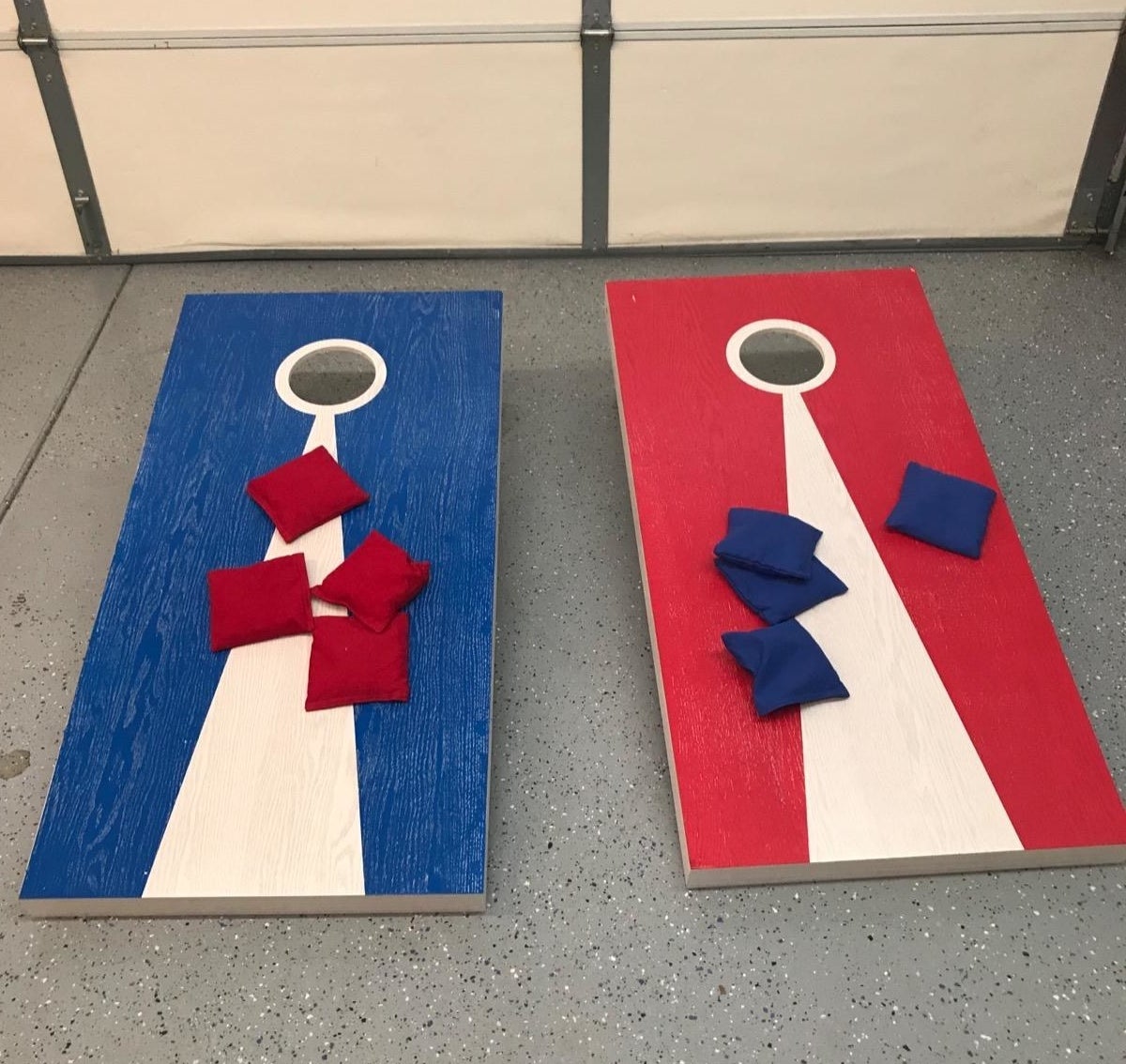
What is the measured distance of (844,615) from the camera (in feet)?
6.63

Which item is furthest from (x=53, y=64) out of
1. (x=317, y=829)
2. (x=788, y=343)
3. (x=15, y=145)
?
(x=317, y=829)

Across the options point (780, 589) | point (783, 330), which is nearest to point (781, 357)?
point (783, 330)

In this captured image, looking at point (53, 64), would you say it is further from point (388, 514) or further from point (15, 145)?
point (388, 514)

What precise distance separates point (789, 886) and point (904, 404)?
1016 millimetres

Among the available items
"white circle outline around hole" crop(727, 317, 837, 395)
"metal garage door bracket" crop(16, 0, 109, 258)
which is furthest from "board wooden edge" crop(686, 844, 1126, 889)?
"metal garage door bracket" crop(16, 0, 109, 258)

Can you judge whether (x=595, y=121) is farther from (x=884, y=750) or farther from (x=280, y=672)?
(x=884, y=750)

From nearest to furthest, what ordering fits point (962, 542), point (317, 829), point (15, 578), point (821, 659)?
point (317, 829), point (821, 659), point (962, 542), point (15, 578)

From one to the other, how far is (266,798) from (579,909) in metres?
0.52

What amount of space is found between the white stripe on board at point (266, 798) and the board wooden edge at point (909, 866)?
22.0 inches

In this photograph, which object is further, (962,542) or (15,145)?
(15,145)

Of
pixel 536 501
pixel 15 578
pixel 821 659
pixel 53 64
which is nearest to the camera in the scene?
pixel 821 659

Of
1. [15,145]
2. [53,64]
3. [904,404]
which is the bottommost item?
[904,404]

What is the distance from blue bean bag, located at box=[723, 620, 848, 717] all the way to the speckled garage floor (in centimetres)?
26

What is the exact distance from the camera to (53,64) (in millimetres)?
2803
